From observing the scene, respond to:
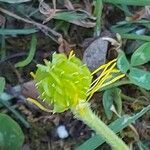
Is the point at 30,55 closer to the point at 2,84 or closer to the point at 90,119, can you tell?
the point at 2,84

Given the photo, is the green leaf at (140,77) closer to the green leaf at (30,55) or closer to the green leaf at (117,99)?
the green leaf at (117,99)

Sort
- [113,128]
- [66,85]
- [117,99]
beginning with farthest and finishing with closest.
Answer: [117,99] → [113,128] → [66,85]

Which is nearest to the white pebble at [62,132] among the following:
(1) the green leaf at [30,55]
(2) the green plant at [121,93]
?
(2) the green plant at [121,93]

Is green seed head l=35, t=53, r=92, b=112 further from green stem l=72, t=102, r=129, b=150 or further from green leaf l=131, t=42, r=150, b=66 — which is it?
green leaf l=131, t=42, r=150, b=66

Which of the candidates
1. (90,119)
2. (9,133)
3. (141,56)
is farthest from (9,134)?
(90,119)

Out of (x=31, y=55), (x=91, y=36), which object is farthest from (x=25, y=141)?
(x=91, y=36)

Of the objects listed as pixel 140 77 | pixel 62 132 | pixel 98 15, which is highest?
pixel 98 15
